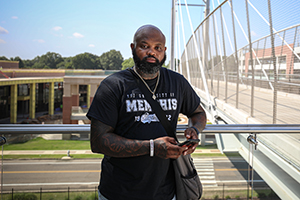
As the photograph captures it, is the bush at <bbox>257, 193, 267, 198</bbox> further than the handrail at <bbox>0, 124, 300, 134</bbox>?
Yes

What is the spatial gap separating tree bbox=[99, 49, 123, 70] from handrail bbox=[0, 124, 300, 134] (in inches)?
3540

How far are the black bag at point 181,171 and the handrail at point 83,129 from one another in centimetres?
49

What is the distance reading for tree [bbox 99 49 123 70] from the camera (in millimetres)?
93688

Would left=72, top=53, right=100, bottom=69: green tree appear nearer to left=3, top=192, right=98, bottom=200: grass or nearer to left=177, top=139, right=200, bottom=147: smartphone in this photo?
left=3, top=192, right=98, bottom=200: grass

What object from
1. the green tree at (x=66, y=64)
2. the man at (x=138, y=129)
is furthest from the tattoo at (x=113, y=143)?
the green tree at (x=66, y=64)

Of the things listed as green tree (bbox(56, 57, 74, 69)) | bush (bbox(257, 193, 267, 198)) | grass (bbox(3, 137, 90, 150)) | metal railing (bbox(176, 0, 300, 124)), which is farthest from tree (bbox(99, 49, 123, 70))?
bush (bbox(257, 193, 267, 198))

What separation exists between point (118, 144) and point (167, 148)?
26 centimetres

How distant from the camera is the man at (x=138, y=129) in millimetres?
1438

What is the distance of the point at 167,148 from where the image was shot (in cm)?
137

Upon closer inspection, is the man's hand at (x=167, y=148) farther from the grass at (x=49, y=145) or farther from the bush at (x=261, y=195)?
the bush at (x=261, y=195)

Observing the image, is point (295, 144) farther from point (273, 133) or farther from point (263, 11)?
point (263, 11)

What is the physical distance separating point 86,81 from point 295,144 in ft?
110

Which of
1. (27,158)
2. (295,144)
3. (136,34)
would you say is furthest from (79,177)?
(295,144)

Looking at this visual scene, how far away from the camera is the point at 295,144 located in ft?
8.19
